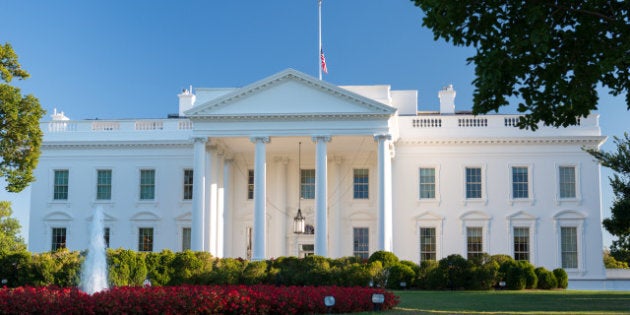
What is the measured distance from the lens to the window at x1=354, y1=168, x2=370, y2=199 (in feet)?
133

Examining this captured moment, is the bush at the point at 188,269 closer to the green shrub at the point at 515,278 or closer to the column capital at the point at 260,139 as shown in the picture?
the column capital at the point at 260,139

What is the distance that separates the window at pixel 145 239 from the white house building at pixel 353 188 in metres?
0.08

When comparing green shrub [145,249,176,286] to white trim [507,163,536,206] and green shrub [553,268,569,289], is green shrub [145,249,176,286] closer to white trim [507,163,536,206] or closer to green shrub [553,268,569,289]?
green shrub [553,268,569,289]

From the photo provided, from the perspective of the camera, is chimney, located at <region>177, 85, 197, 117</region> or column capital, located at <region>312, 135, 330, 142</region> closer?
column capital, located at <region>312, 135, 330, 142</region>

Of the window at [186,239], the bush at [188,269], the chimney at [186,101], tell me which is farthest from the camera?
the chimney at [186,101]

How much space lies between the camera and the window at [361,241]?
4031 cm

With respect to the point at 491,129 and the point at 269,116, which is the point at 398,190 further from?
the point at 269,116

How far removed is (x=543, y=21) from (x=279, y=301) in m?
8.27

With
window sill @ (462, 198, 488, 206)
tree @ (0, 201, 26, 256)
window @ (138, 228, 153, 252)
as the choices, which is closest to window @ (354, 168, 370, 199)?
window sill @ (462, 198, 488, 206)

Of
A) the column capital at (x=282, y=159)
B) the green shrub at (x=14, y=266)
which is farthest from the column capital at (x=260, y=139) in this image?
the green shrub at (x=14, y=266)

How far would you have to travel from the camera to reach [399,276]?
96.6 feet

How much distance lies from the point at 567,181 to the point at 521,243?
4.10 metres

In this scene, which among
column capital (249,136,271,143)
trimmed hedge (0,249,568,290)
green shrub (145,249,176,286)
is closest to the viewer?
trimmed hedge (0,249,568,290)

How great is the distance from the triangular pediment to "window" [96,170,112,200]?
8906 mm
